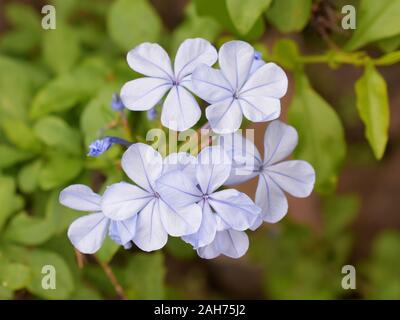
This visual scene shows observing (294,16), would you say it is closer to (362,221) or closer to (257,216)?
(257,216)

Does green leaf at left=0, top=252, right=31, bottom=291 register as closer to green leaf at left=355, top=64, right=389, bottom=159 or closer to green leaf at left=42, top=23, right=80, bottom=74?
green leaf at left=42, top=23, right=80, bottom=74

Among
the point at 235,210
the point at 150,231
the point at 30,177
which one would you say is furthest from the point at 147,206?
the point at 30,177

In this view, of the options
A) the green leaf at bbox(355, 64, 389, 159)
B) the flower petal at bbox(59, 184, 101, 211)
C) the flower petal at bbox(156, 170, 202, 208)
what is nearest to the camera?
the flower petal at bbox(156, 170, 202, 208)

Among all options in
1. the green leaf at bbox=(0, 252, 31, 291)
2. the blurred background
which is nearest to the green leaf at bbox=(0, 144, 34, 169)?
the blurred background

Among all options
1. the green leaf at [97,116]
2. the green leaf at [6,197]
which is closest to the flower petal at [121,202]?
the green leaf at [97,116]

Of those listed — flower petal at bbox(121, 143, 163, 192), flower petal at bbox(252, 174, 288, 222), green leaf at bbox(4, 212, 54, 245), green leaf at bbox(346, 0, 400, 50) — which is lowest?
flower petal at bbox(252, 174, 288, 222)

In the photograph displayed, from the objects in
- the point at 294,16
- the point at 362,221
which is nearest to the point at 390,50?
the point at 294,16

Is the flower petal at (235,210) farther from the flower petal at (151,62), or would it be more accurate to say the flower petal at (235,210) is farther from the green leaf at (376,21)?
Result: the green leaf at (376,21)
